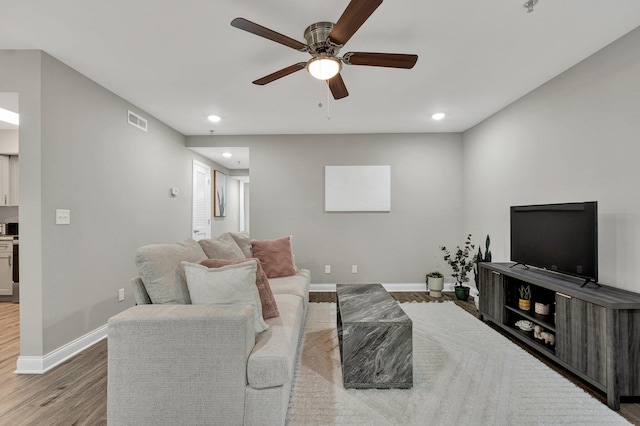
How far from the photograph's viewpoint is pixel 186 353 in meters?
1.48

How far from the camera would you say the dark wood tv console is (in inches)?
70.4

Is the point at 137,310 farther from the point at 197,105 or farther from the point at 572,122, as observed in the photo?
the point at 572,122

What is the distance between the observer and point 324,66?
1961 mm

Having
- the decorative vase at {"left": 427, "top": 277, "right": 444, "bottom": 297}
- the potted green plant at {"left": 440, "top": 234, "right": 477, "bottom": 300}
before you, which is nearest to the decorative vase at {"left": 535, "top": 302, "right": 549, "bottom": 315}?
the potted green plant at {"left": 440, "top": 234, "right": 477, "bottom": 300}

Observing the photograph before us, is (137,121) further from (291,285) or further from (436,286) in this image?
(436,286)

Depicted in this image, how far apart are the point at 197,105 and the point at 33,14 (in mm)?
1615

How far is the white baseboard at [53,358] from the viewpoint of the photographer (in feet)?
7.41

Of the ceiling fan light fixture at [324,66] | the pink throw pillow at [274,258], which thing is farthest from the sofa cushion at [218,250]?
the ceiling fan light fixture at [324,66]

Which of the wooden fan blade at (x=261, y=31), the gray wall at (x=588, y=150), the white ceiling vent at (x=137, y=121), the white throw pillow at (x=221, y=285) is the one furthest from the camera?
the white ceiling vent at (x=137, y=121)

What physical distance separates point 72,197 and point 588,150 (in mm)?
4551

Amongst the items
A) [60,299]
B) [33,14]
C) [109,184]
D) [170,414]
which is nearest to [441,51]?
[33,14]

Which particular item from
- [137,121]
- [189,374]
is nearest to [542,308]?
[189,374]

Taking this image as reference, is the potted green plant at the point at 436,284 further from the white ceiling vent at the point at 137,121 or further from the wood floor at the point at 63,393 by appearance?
the white ceiling vent at the point at 137,121

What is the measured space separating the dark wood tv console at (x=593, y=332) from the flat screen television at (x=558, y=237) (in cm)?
13
